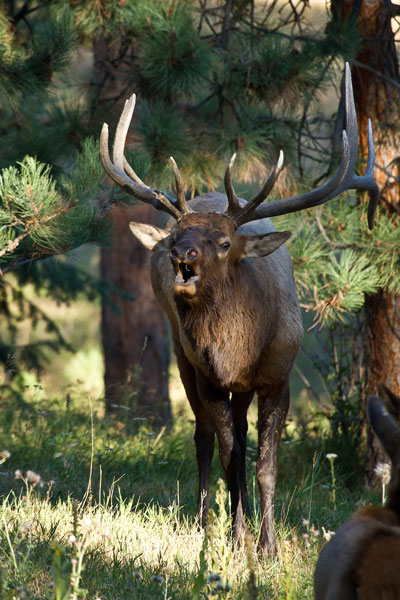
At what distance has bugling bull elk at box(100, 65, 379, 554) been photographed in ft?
14.5

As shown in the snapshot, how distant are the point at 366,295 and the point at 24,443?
2.88 metres

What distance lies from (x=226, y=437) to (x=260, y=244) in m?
1.14

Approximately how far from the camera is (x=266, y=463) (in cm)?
476

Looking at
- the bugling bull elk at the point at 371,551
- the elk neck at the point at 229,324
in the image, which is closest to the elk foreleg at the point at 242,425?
the elk neck at the point at 229,324

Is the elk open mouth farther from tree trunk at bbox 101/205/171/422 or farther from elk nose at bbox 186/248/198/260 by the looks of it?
tree trunk at bbox 101/205/171/422

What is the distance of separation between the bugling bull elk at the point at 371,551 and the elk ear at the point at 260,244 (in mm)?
2068

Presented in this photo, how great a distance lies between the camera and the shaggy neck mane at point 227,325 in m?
4.44

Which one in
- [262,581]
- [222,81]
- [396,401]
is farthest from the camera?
[222,81]

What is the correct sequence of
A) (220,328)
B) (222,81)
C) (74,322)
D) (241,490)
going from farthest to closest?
1. (74,322)
2. (222,81)
3. (241,490)
4. (220,328)

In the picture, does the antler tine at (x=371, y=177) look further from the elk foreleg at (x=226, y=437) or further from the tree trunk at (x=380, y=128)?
the elk foreleg at (x=226, y=437)

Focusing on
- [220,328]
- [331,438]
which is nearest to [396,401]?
[220,328]

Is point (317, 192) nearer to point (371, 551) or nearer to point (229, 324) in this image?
point (229, 324)

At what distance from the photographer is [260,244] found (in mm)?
4598

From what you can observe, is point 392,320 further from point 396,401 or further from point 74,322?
point 74,322
